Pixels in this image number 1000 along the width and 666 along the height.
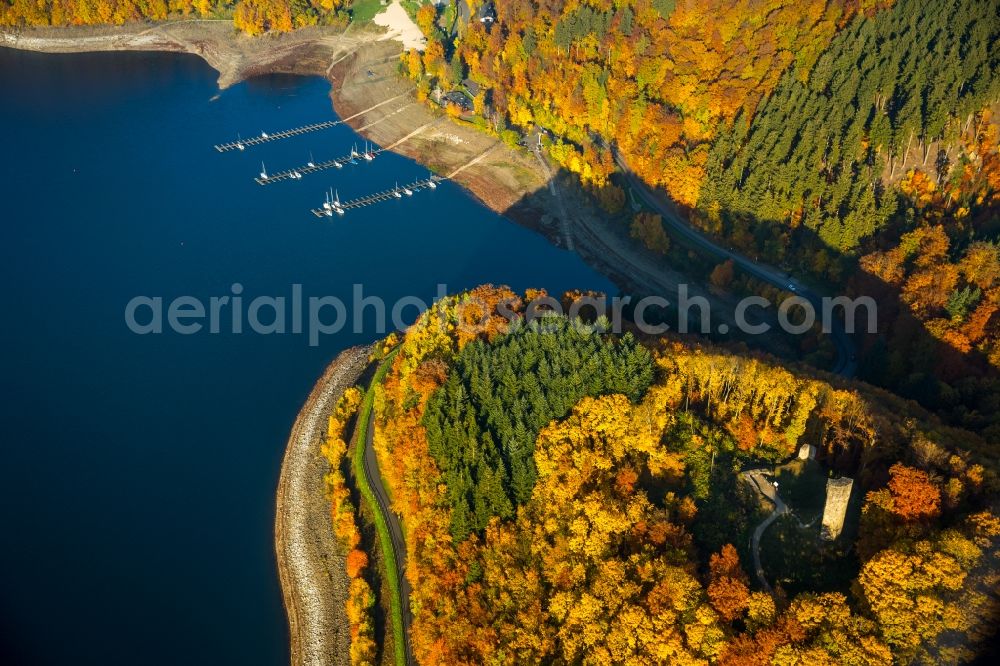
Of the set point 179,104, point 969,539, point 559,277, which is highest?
point 179,104

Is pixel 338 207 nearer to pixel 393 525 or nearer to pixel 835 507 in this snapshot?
pixel 393 525

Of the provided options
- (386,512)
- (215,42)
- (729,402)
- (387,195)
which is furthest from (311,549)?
(215,42)

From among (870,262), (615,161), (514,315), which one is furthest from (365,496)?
(615,161)

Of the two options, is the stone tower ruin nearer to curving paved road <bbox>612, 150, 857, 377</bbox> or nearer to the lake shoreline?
curving paved road <bbox>612, 150, 857, 377</bbox>

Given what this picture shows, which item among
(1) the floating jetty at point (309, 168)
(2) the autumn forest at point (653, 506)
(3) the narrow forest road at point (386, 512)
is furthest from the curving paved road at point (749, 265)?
(3) the narrow forest road at point (386, 512)

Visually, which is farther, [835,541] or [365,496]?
[365,496]

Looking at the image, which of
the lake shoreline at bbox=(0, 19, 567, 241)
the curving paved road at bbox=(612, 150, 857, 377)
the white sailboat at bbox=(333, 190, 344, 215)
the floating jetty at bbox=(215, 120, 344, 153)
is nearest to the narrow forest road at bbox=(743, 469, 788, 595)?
the curving paved road at bbox=(612, 150, 857, 377)

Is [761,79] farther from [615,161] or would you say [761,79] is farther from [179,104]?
[179,104]
